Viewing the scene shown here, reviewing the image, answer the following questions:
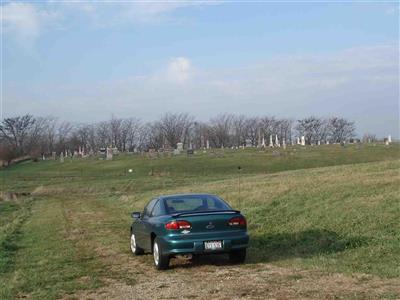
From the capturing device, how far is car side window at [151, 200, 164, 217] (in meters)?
12.0

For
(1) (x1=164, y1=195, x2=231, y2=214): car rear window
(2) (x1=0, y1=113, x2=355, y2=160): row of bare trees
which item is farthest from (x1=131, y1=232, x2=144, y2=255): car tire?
(2) (x1=0, y1=113, x2=355, y2=160): row of bare trees

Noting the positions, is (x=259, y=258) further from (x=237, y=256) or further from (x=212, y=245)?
(x=212, y=245)

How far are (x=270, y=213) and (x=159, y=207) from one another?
5795mm

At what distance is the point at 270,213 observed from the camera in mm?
17281

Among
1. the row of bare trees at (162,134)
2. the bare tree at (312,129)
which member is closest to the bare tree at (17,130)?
the row of bare trees at (162,134)

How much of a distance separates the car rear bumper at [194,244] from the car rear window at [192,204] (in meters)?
0.98

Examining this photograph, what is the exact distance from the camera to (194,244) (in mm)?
10734

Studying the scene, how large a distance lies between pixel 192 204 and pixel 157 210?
775 millimetres

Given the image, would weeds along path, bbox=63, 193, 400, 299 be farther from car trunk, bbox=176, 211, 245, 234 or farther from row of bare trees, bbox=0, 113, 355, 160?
row of bare trees, bbox=0, 113, 355, 160

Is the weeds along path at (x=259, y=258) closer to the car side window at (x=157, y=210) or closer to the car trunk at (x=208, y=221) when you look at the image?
the car trunk at (x=208, y=221)

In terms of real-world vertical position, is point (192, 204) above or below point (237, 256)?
above

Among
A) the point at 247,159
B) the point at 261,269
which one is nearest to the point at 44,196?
the point at 247,159

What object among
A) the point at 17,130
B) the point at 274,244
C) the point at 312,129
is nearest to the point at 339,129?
the point at 312,129

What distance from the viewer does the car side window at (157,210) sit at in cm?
1204
